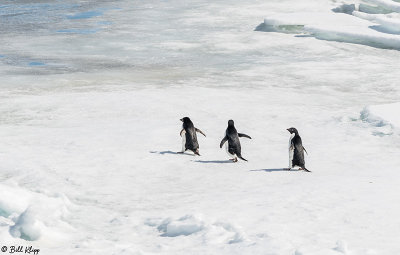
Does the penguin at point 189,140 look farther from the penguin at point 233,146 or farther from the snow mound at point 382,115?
the snow mound at point 382,115

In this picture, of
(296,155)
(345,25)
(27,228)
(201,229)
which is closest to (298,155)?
(296,155)

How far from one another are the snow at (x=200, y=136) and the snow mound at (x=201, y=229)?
0.07 feet

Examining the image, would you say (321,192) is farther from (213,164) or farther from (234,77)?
(234,77)

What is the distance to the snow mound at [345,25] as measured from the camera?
23.5 m

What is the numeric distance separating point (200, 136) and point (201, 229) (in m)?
6.02

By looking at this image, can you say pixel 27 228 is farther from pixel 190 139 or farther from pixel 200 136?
pixel 200 136

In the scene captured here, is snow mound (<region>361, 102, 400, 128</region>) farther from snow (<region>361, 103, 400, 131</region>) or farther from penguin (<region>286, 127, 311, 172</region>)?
penguin (<region>286, 127, 311, 172</region>)

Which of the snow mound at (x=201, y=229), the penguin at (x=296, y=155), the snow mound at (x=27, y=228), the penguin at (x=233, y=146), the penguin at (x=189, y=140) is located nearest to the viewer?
the snow mound at (x=27, y=228)

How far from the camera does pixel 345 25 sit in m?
25.3

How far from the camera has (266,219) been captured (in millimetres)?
7184

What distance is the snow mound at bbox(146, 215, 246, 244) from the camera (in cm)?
663

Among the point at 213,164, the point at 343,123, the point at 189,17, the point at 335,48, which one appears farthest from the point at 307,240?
the point at 189,17

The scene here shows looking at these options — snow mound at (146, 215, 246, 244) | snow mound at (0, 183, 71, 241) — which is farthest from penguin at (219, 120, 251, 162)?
snow mound at (146, 215, 246, 244)

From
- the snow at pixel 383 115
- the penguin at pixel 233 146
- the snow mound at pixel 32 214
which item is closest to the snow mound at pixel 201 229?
the snow mound at pixel 32 214
